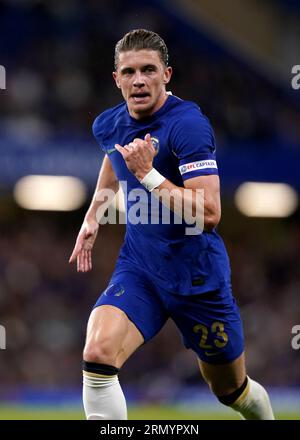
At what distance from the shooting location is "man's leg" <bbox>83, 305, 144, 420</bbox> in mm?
5398

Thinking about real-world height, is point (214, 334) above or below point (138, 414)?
above

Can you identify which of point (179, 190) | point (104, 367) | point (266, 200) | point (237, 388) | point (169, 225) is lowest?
point (237, 388)

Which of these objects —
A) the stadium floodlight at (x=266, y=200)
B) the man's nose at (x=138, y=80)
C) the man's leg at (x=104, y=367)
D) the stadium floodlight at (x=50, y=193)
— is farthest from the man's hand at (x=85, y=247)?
the stadium floodlight at (x=266, y=200)

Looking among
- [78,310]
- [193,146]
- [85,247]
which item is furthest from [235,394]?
[78,310]

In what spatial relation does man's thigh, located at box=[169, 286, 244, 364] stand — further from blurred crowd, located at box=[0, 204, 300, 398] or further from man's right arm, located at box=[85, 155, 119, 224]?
blurred crowd, located at box=[0, 204, 300, 398]

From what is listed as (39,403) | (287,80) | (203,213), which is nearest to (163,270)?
(203,213)

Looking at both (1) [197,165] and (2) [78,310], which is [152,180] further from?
(2) [78,310]

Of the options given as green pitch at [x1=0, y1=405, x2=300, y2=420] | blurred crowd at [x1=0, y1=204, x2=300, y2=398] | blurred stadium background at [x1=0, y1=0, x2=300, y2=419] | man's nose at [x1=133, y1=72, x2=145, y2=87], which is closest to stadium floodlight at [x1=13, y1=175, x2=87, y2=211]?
blurred stadium background at [x1=0, y1=0, x2=300, y2=419]

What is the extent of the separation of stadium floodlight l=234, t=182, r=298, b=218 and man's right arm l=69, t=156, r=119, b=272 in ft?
40.5

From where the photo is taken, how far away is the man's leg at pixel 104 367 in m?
5.40

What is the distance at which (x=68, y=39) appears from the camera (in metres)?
18.6

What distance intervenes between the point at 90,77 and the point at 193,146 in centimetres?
1292

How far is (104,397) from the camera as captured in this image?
543 centimetres

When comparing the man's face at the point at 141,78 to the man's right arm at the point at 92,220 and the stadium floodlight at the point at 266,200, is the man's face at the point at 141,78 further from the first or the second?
the stadium floodlight at the point at 266,200
